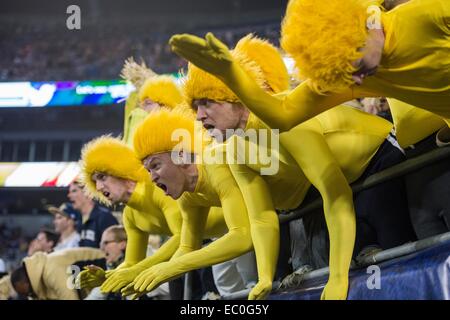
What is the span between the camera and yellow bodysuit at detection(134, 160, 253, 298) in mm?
2139

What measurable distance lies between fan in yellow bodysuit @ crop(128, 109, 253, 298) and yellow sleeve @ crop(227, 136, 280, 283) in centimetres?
13

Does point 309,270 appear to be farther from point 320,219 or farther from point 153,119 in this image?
point 153,119

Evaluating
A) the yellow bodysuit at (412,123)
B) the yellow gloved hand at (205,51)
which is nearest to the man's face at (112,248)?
the yellow bodysuit at (412,123)

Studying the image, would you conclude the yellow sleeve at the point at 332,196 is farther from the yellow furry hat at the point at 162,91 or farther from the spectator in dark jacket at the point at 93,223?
the spectator in dark jacket at the point at 93,223

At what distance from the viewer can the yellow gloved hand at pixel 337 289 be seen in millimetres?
1723

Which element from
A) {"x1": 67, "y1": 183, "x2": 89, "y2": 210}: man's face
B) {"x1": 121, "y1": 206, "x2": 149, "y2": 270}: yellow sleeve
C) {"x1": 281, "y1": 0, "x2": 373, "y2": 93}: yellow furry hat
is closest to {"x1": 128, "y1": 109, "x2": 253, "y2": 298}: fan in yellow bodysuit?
{"x1": 121, "y1": 206, "x2": 149, "y2": 270}: yellow sleeve

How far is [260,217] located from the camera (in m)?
2.04

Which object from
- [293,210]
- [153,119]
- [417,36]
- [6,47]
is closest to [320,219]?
[293,210]

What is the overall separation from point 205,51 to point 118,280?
1.21 m

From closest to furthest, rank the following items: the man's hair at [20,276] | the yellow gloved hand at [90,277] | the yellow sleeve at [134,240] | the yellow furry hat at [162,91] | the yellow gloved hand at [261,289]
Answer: the yellow gloved hand at [261,289] < the yellow gloved hand at [90,277] < the yellow sleeve at [134,240] < the yellow furry hat at [162,91] < the man's hair at [20,276]

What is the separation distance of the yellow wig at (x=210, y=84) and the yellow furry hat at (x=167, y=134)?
293 mm

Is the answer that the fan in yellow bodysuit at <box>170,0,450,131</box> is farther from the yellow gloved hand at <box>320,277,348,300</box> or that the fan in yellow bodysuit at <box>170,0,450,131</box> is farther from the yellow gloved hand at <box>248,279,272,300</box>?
the yellow gloved hand at <box>248,279,272,300</box>

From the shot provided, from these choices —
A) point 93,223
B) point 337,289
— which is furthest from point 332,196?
point 93,223
